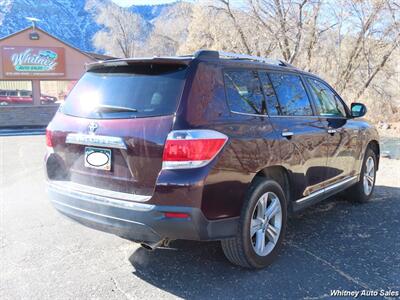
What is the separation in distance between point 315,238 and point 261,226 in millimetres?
1108

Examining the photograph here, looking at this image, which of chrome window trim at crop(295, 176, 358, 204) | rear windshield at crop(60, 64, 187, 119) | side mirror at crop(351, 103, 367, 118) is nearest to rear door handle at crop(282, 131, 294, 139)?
chrome window trim at crop(295, 176, 358, 204)

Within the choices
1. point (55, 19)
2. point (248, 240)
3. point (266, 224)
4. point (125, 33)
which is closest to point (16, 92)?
point (266, 224)

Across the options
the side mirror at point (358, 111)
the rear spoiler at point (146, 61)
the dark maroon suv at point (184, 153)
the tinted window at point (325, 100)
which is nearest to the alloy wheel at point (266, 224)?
the dark maroon suv at point (184, 153)

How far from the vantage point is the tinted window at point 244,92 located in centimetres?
336

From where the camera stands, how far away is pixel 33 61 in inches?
904

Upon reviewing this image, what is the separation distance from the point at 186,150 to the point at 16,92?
2318 cm

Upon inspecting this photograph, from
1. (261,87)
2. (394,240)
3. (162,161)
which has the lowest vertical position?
(394,240)

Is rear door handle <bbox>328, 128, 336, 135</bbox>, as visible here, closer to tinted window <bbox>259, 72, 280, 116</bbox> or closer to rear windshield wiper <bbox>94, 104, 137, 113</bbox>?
tinted window <bbox>259, 72, 280, 116</bbox>

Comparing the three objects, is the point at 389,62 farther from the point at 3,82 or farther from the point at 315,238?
the point at 3,82

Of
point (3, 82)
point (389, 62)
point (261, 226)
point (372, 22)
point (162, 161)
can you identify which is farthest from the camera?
point (3, 82)

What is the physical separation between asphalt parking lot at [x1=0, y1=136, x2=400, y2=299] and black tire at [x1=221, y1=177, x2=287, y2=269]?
4.6 inches

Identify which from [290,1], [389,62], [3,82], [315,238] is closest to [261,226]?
[315,238]

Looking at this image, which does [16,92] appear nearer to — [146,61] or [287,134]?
[146,61]

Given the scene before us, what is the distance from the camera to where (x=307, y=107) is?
440 cm
